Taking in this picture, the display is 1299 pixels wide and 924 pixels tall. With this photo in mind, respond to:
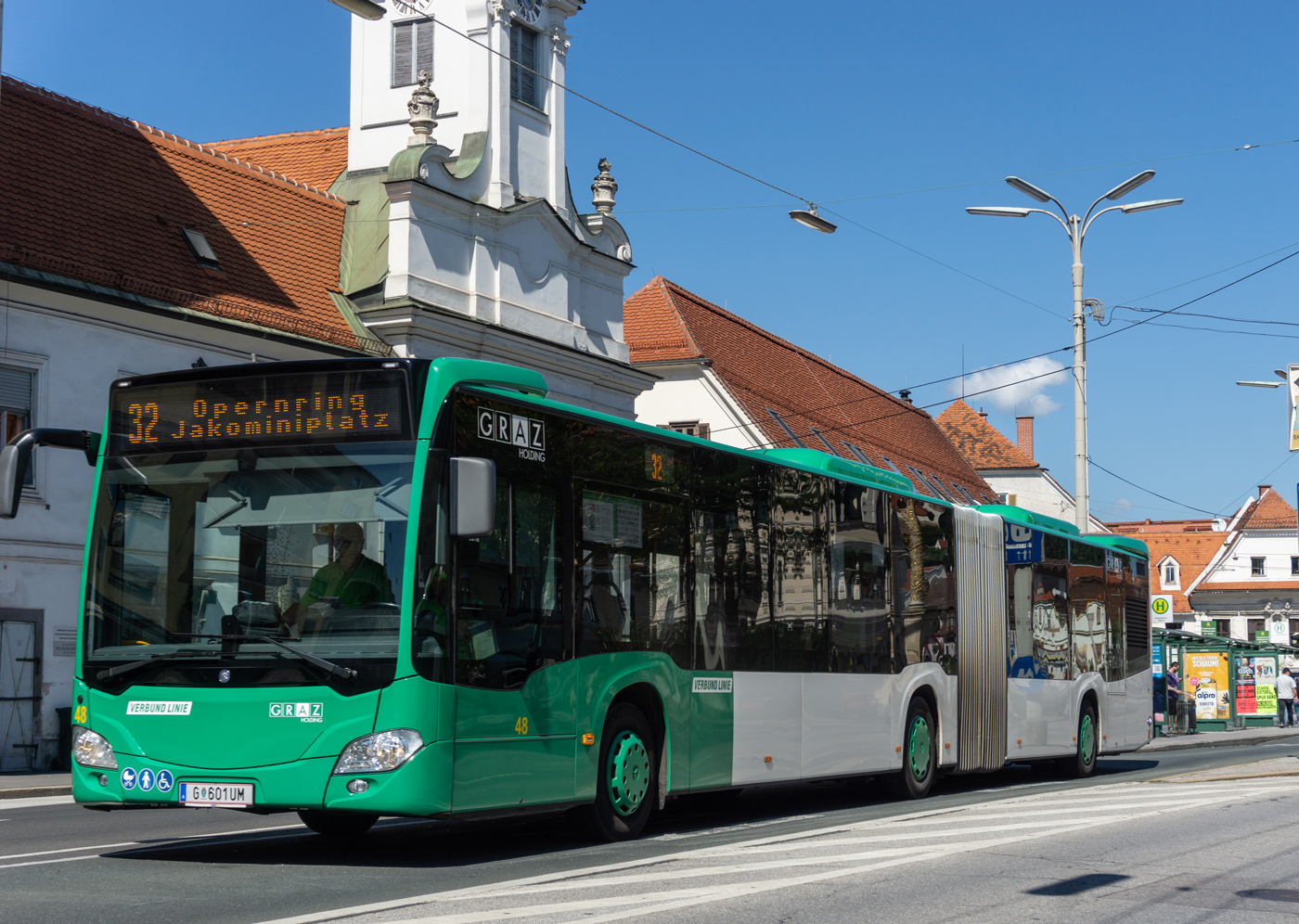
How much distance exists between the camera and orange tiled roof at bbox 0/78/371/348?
79.8 ft

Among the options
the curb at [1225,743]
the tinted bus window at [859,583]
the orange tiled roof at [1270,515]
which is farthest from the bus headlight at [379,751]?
the orange tiled roof at [1270,515]

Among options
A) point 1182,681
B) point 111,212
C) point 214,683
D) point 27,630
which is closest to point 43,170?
point 111,212

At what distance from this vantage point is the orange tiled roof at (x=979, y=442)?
9238 centimetres

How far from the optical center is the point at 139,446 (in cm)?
991

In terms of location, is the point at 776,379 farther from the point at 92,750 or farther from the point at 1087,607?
the point at 92,750

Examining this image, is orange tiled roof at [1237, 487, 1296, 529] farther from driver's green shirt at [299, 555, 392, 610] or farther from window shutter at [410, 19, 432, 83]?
driver's green shirt at [299, 555, 392, 610]

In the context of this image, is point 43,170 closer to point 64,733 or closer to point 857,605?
point 64,733

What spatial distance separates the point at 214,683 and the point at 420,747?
132 cm

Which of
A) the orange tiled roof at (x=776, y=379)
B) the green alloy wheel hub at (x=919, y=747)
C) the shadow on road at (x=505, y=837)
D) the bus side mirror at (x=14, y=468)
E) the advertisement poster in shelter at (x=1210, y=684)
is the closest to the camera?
the bus side mirror at (x=14, y=468)

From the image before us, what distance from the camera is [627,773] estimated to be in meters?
11.2

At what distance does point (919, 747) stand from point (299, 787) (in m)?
8.64

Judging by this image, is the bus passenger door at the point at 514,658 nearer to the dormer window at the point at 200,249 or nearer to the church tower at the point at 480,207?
the dormer window at the point at 200,249

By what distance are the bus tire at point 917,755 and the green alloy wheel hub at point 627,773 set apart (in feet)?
16.7

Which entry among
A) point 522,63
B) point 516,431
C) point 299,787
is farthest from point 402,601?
point 522,63
